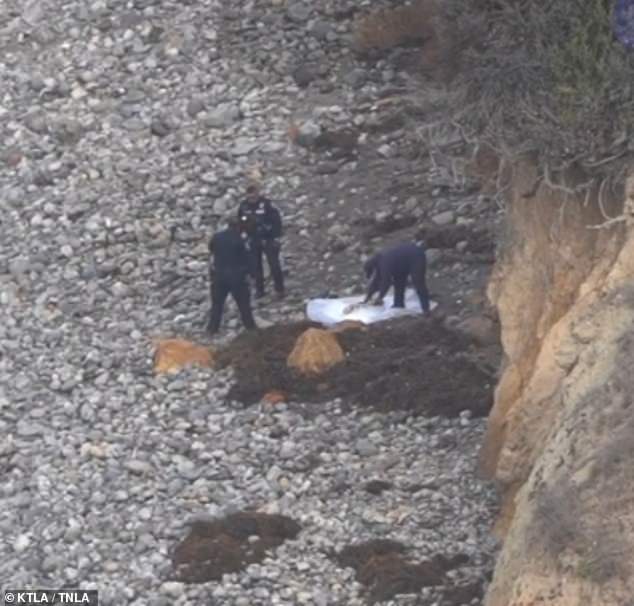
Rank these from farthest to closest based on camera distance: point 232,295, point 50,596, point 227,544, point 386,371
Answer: point 232,295
point 386,371
point 227,544
point 50,596

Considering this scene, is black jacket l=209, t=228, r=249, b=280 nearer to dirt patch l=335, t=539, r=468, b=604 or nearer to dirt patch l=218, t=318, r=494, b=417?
dirt patch l=218, t=318, r=494, b=417

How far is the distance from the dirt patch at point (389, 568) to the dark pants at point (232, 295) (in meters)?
6.13

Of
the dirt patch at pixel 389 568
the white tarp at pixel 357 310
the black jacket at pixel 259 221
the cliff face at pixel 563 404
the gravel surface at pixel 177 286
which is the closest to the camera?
the cliff face at pixel 563 404

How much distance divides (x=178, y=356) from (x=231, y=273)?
130 centimetres

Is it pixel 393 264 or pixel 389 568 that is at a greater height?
pixel 393 264

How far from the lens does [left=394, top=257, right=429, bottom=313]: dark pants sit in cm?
2661

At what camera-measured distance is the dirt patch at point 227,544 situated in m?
21.4

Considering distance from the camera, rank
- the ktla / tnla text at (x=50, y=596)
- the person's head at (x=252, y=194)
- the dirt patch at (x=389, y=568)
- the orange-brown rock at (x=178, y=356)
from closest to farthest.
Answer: the dirt patch at (x=389, y=568), the ktla / tnla text at (x=50, y=596), the orange-brown rock at (x=178, y=356), the person's head at (x=252, y=194)

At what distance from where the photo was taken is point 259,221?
2814 centimetres

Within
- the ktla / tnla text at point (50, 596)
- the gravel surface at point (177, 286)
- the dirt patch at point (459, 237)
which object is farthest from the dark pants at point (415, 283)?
the ktla / tnla text at point (50, 596)

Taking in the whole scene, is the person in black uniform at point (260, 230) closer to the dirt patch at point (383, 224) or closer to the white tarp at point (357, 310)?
the white tarp at point (357, 310)

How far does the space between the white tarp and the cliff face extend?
4400 millimetres

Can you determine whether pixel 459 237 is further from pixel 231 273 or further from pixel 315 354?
pixel 315 354

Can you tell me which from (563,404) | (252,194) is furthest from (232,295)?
(563,404)
